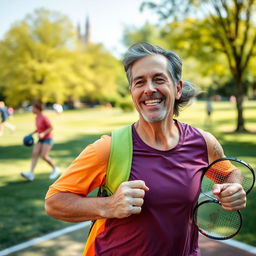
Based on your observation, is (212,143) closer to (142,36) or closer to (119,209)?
(119,209)

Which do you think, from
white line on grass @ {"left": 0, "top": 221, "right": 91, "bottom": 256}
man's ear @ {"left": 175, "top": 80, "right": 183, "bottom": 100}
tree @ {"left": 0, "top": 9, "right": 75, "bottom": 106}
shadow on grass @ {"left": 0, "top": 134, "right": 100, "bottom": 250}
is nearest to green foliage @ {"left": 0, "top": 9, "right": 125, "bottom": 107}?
tree @ {"left": 0, "top": 9, "right": 75, "bottom": 106}

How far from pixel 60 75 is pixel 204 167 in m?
47.3

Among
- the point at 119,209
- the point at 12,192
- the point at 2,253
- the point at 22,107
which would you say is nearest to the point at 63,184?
the point at 119,209

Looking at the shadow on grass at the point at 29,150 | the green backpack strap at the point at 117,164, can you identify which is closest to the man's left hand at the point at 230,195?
the green backpack strap at the point at 117,164

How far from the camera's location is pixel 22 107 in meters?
64.9

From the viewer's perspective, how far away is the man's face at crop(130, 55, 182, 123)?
181 centimetres

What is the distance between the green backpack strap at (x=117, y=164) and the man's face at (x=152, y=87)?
23cm

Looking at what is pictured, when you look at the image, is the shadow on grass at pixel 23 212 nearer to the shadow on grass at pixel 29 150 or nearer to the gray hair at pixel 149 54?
the shadow on grass at pixel 29 150

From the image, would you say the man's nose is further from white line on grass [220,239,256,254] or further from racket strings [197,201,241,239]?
white line on grass [220,239,256,254]

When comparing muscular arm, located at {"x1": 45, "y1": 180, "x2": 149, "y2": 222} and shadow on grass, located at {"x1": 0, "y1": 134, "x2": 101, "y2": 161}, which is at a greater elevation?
muscular arm, located at {"x1": 45, "y1": 180, "x2": 149, "y2": 222}

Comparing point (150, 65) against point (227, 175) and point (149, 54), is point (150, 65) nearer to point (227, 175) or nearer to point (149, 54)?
point (149, 54)

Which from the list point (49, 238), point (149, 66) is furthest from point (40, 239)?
point (149, 66)

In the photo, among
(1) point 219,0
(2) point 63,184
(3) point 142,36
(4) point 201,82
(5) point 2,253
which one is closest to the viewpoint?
(2) point 63,184

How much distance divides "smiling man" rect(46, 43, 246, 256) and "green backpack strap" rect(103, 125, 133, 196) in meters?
0.03
